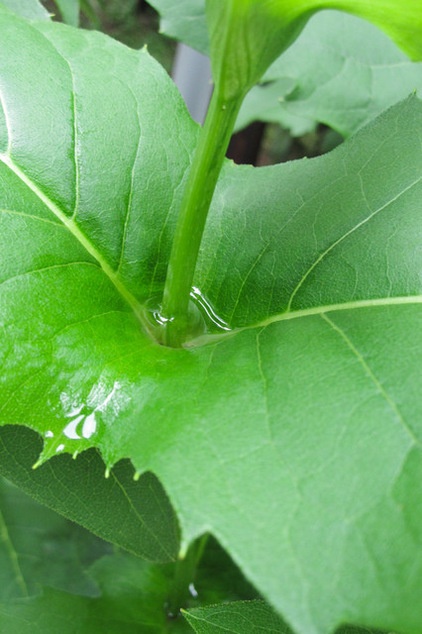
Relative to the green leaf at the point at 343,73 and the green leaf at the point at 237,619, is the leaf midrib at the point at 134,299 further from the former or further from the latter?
the green leaf at the point at 343,73

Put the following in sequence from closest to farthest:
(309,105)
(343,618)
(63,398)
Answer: (343,618), (63,398), (309,105)

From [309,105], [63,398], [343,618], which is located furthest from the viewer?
[309,105]

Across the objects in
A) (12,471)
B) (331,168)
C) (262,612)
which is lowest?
(262,612)

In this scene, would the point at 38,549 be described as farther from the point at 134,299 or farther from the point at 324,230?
the point at 324,230

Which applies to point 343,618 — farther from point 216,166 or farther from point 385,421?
point 216,166

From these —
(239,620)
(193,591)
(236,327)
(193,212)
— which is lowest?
(193,591)

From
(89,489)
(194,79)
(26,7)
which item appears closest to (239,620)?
(89,489)

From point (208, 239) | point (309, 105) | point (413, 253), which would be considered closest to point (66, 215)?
point (208, 239)

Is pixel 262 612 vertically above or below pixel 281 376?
below
